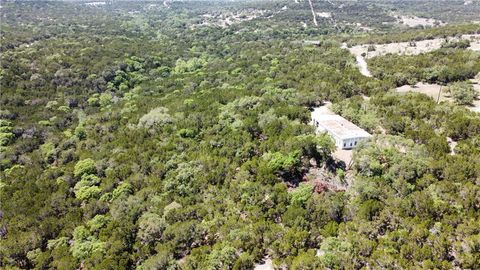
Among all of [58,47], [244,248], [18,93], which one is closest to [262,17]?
[58,47]

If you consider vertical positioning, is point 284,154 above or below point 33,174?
above

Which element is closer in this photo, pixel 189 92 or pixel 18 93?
pixel 18 93

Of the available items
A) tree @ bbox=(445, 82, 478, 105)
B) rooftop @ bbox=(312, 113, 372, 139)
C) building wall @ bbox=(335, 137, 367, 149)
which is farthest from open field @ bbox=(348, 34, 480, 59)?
building wall @ bbox=(335, 137, 367, 149)

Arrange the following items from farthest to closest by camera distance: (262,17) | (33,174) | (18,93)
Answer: (262,17)
(18,93)
(33,174)

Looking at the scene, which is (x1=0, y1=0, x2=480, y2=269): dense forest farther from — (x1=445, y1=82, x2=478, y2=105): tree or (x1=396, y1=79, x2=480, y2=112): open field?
(x1=396, y1=79, x2=480, y2=112): open field

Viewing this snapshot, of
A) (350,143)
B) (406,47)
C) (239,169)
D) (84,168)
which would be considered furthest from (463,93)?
(84,168)

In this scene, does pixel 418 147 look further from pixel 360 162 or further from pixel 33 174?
pixel 33 174
